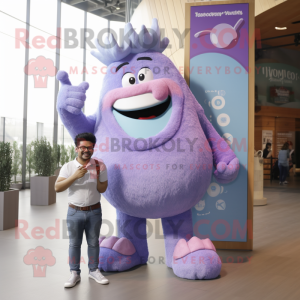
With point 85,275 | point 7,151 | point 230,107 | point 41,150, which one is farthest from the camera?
point 41,150

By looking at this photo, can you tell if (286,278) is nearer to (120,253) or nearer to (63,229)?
(120,253)

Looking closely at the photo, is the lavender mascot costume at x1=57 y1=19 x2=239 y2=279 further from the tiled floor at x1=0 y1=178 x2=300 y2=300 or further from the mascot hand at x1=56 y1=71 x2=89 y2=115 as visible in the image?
the tiled floor at x1=0 y1=178 x2=300 y2=300

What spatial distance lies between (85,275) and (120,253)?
1.13 feet

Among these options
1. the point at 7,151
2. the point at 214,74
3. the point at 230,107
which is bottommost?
the point at 7,151

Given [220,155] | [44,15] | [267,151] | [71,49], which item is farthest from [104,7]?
[220,155]

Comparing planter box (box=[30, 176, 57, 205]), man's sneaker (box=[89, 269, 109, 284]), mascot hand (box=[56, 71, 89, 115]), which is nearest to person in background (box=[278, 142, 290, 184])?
planter box (box=[30, 176, 57, 205])

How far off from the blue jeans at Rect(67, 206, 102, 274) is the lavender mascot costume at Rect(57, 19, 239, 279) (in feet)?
0.85

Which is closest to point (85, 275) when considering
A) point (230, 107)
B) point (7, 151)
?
point (230, 107)

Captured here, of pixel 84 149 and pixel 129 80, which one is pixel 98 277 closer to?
pixel 84 149

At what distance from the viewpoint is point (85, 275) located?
2936 mm

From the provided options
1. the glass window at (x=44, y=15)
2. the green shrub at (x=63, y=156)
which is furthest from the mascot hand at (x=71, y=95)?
the green shrub at (x=63, y=156)

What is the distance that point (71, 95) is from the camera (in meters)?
2.70

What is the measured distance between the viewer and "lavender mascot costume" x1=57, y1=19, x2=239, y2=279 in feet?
8.88

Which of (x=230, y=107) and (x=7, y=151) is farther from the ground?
(x=230, y=107)
